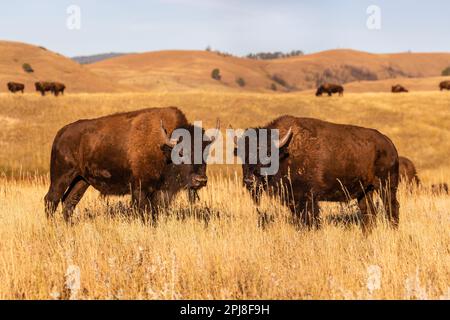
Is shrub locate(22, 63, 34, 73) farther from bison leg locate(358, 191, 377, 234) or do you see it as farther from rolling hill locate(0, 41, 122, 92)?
bison leg locate(358, 191, 377, 234)

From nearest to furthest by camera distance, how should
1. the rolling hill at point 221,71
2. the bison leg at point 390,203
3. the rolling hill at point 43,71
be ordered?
the bison leg at point 390,203 < the rolling hill at point 43,71 < the rolling hill at point 221,71

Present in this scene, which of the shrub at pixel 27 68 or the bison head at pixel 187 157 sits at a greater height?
the shrub at pixel 27 68

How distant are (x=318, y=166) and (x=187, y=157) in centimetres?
191

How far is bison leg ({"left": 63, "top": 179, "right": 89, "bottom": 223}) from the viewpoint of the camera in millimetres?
9008

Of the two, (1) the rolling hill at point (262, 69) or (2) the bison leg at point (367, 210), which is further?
(1) the rolling hill at point (262, 69)

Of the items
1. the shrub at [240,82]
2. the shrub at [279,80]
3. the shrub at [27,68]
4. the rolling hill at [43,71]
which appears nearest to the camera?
the rolling hill at [43,71]

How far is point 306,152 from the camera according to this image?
799 cm

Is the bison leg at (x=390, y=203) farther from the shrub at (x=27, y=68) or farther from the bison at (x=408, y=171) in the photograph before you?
the shrub at (x=27, y=68)

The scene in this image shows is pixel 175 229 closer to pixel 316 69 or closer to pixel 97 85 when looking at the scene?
pixel 97 85

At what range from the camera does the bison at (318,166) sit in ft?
25.6

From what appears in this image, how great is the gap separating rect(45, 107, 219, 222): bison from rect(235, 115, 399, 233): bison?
2.84ft

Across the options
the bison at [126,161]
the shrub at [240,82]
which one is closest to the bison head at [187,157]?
the bison at [126,161]

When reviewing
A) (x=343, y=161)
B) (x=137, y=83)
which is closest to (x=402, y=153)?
(x=343, y=161)

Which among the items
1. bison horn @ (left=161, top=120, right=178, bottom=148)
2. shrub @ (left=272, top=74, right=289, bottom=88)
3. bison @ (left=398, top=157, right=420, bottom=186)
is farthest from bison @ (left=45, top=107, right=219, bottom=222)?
shrub @ (left=272, top=74, right=289, bottom=88)
